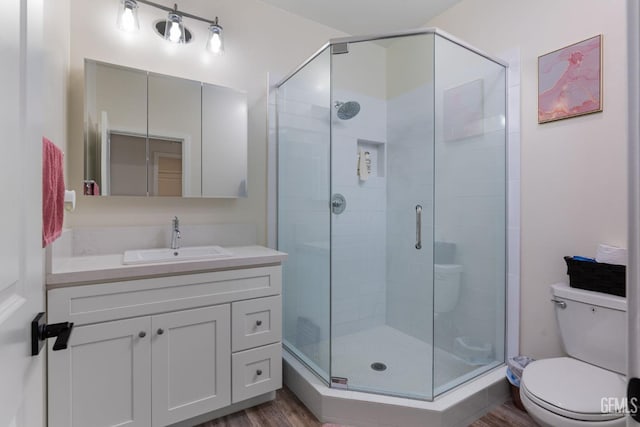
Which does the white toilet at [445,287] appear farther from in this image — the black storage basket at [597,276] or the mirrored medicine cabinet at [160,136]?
the mirrored medicine cabinet at [160,136]

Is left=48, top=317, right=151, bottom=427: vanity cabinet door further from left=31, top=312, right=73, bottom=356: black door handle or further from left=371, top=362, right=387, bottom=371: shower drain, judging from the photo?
left=371, top=362, right=387, bottom=371: shower drain

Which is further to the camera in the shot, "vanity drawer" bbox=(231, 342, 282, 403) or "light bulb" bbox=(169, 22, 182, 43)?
"light bulb" bbox=(169, 22, 182, 43)

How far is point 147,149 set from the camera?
1.89m

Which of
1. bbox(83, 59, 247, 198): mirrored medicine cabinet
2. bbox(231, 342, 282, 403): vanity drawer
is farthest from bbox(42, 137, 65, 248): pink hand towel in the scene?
bbox(231, 342, 282, 403): vanity drawer

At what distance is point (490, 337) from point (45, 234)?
239 centimetres

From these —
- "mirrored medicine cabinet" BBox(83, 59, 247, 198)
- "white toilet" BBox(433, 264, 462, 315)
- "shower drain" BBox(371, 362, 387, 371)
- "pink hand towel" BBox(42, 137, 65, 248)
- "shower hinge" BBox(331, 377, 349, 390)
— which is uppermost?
"mirrored medicine cabinet" BBox(83, 59, 247, 198)

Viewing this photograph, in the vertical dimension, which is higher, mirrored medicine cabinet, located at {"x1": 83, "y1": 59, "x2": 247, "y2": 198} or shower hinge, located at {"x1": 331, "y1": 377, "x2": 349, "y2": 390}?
mirrored medicine cabinet, located at {"x1": 83, "y1": 59, "x2": 247, "y2": 198}

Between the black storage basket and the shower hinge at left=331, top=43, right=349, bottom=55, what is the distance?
1.76 m

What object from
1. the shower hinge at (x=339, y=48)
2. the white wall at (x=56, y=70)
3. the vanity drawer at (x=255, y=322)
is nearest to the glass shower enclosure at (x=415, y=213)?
the shower hinge at (x=339, y=48)

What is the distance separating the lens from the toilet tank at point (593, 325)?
1445mm

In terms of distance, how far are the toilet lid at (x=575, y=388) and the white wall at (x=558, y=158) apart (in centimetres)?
38

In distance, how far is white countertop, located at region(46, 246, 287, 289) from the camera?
1304 millimetres

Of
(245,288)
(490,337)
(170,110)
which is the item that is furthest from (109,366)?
(490,337)

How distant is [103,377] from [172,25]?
1974 millimetres
